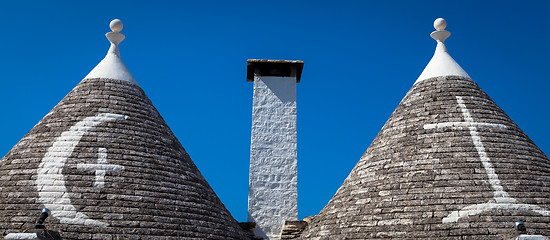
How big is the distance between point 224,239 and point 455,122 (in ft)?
14.9

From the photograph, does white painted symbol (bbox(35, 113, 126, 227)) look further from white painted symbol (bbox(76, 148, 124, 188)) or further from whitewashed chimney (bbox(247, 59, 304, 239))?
whitewashed chimney (bbox(247, 59, 304, 239))

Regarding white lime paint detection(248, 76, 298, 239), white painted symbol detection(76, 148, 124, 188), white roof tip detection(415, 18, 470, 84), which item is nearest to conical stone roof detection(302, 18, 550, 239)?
white roof tip detection(415, 18, 470, 84)

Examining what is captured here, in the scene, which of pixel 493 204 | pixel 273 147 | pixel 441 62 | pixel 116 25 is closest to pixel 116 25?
pixel 116 25

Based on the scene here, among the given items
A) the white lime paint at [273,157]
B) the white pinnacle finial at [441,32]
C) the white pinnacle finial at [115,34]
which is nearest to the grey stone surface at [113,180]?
the white pinnacle finial at [115,34]

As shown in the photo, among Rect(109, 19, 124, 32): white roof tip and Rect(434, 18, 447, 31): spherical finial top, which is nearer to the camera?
Rect(434, 18, 447, 31): spherical finial top

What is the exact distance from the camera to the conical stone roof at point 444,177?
903cm

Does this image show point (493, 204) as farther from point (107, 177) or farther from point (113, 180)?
point (107, 177)

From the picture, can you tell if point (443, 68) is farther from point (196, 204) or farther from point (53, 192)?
point (53, 192)

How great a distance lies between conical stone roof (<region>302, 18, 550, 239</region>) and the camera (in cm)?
903

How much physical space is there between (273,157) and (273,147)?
246 millimetres

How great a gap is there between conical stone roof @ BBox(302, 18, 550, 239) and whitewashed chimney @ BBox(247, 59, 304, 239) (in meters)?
2.13

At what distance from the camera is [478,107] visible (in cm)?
1080

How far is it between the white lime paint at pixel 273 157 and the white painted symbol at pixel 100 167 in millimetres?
4055

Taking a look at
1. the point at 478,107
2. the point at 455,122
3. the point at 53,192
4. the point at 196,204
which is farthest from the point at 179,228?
the point at 478,107
